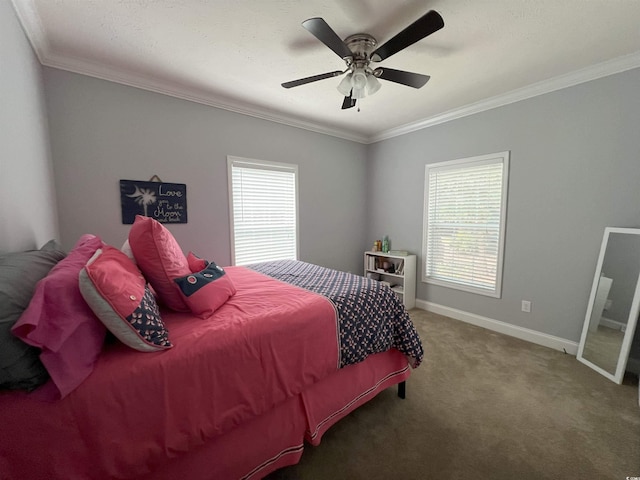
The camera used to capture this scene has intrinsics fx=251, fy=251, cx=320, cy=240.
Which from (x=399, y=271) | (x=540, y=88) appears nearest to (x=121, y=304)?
(x=399, y=271)

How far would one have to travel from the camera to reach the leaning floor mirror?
1970mm

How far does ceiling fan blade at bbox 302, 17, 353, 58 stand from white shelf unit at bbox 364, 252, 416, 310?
2.60 meters

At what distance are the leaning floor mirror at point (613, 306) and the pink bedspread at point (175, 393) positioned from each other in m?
2.37

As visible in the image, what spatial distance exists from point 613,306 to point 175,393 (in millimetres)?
3231

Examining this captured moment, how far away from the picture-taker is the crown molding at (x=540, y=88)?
6.73 feet

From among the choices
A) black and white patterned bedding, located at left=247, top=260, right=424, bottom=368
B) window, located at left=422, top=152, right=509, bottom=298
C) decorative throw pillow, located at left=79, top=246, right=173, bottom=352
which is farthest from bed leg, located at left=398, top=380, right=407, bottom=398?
window, located at left=422, top=152, right=509, bottom=298

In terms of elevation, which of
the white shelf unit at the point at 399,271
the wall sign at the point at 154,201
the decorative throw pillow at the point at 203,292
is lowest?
the white shelf unit at the point at 399,271

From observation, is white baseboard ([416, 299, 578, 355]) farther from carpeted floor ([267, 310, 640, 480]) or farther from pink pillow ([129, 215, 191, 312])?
pink pillow ([129, 215, 191, 312])

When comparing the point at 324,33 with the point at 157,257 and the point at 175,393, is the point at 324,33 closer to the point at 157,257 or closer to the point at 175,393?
the point at 157,257

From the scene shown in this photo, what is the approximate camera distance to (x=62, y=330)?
0.80m

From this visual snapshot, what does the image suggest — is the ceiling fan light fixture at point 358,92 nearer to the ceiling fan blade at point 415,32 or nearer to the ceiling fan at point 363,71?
the ceiling fan at point 363,71

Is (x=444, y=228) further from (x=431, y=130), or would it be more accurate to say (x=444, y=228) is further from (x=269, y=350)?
(x=269, y=350)

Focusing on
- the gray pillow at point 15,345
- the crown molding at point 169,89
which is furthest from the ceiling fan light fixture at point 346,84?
the gray pillow at point 15,345

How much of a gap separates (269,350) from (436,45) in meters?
2.39
